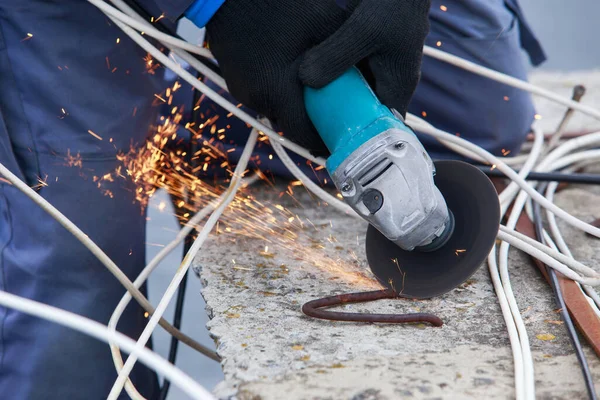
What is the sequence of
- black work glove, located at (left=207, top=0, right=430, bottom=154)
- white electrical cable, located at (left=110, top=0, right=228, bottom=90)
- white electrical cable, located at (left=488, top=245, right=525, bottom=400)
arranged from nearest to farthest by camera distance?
1. white electrical cable, located at (left=488, top=245, right=525, bottom=400)
2. black work glove, located at (left=207, top=0, right=430, bottom=154)
3. white electrical cable, located at (left=110, top=0, right=228, bottom=90)

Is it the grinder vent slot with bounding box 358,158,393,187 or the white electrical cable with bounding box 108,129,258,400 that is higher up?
the grinder vent slot with bounding box 358,158,393,187

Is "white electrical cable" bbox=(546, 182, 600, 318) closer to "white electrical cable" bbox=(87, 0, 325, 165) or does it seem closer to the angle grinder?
the angle grinder

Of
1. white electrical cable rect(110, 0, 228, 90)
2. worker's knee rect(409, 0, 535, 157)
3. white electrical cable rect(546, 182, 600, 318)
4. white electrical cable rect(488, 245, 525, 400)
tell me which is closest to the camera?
white electrical cable rect(488, 245, 525, 400)

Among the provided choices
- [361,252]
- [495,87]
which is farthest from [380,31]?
Result: [495,87]

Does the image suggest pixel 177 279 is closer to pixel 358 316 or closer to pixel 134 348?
pixel 358 316

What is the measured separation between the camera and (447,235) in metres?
0.94

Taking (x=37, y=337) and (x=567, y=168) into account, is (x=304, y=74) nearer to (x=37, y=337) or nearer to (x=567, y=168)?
(x=37, y=337)

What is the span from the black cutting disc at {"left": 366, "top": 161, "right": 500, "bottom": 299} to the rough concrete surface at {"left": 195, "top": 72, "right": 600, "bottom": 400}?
38 mm

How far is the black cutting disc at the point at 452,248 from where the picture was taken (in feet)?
3.07

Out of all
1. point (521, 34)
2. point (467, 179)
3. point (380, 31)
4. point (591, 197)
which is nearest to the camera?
point (380, 31)

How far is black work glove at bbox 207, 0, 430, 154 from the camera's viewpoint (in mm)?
868

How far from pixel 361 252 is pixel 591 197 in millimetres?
581

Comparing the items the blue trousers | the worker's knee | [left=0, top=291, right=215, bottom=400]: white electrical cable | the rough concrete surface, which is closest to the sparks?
the blue trousers

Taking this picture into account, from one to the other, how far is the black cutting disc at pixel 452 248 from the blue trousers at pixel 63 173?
51 centimetres
